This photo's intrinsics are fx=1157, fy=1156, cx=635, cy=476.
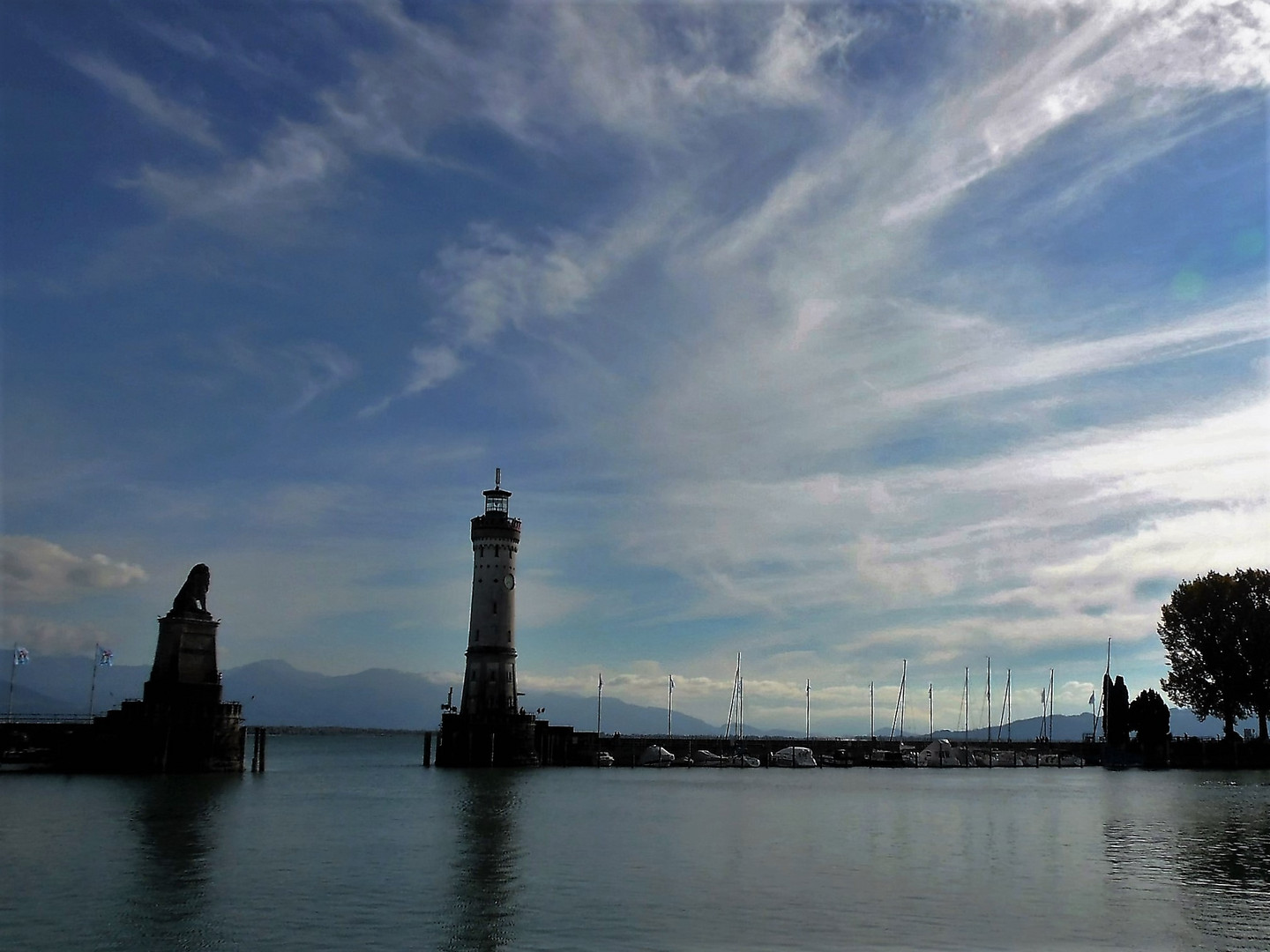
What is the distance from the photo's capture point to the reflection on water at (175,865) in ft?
98.4

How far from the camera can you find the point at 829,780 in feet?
338

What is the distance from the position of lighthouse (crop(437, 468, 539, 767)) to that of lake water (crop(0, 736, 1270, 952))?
21.9m

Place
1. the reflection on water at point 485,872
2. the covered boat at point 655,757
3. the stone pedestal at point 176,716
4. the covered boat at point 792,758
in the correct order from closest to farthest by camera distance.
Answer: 1. the reflection on water at point 485,872
2. the stone pedestal at point 176,716
3. the covered boat at point 655,757
4. the covered boat at point 792,758

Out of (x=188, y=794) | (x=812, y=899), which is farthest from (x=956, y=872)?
(x=188, y=794)

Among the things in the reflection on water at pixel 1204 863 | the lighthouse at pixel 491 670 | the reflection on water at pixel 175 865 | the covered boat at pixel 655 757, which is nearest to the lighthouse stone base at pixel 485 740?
the lighthouse at pixel 491 670

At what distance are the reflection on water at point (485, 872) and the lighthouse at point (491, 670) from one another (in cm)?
2377

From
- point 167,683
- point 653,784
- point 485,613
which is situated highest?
point 485,613

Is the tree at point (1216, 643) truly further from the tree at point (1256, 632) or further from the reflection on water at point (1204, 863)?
the reflection on water at point (1204, 863)

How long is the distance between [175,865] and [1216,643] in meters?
108

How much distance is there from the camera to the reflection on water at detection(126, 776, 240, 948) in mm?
30000

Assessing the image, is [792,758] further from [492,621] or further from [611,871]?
[611,871]

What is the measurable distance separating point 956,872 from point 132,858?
98.8ft

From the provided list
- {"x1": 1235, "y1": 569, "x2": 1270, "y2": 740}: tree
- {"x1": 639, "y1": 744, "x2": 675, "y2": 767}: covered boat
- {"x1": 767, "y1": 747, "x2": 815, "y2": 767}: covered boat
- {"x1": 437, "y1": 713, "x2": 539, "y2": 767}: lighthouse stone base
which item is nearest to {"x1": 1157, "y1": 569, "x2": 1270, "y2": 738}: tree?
{"x1": 1235, "y1": 569, "x2": 1270, "y2": 740}: tree

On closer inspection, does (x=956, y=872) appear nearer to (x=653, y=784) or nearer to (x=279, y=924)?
(x=279, y=924)
